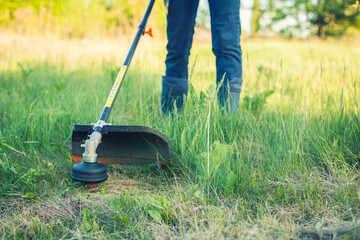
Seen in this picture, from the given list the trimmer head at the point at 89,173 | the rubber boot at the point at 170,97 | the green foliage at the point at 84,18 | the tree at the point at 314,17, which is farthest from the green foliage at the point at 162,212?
the tree at the point at 314,17

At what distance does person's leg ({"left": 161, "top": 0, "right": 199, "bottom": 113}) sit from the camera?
236 cm

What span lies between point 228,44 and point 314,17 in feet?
56.4

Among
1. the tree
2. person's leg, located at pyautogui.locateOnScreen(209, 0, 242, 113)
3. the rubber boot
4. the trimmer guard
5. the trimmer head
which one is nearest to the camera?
the trimmer head

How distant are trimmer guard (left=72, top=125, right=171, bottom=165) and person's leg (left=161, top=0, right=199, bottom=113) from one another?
0.63 meters

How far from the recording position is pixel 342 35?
56.1ft

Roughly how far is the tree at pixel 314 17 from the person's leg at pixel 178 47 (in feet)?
52.3

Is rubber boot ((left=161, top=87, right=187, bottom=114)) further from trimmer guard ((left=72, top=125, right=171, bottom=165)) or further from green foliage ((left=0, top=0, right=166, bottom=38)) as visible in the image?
green foliage ((left=0, top=0, right=166, bottom=38))

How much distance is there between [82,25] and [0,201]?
37.1ft

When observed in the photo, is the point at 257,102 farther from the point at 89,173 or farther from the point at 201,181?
the point at 89,173

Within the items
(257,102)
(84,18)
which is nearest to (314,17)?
(84,18)

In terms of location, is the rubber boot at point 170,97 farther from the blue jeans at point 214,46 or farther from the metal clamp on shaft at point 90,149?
the metal clamp on shaft at point 90,149

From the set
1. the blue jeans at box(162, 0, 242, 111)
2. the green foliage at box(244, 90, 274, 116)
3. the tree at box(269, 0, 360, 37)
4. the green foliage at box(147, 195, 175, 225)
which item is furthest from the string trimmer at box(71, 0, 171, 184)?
the tree at box(269, 0, 360, 37)

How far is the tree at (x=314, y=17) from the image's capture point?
16312 mm

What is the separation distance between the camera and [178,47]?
247cm
